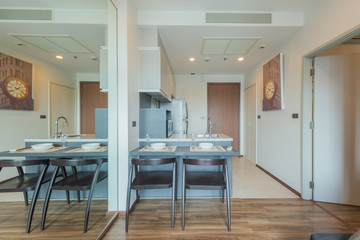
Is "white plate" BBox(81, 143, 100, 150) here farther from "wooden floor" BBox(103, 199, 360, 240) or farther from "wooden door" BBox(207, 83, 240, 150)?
"wooden door" BBox(207, 83, 240, 150)

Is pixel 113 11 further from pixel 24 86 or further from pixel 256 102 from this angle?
pixel 256 102

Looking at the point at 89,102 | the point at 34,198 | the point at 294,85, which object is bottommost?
the point at 34,198

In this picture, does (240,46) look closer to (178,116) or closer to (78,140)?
(178,116)

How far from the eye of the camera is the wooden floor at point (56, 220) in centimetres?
118

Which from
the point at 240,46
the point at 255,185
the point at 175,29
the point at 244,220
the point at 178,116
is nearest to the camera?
the point at 244,220

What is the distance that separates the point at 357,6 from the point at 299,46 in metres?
0.85

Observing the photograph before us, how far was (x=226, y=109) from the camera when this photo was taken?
5117 millimetres

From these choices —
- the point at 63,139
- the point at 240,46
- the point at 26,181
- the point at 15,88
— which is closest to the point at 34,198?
the point at 26,181

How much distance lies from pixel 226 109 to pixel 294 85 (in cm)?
256

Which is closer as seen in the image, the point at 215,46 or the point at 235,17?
the point at 235,17

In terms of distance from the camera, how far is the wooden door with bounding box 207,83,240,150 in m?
5.10

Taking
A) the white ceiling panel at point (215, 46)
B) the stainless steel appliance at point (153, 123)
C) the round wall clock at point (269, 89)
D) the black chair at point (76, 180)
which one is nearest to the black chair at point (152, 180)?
the black chair at point (76, 180)

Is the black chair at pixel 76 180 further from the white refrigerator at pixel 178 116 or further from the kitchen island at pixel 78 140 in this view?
the white refrigerator at pixel 178 116

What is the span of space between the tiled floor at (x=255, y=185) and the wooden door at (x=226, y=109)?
153cm
